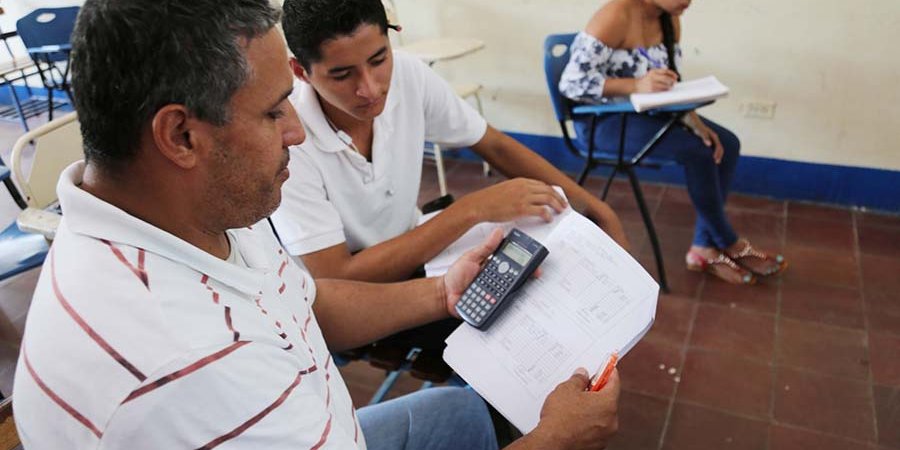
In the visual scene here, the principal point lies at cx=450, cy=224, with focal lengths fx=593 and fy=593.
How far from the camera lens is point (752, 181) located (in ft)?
8.44

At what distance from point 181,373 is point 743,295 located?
76.5 inches

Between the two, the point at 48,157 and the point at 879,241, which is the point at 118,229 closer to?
the point at 48,157

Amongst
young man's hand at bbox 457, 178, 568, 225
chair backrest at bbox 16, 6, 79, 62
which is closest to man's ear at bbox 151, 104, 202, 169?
young man's hand at bbox 457, 178, 568, 225

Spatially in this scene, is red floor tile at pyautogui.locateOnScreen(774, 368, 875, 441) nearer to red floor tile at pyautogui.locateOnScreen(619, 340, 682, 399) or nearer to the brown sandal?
red floor tile at pyautogui.locateOnScreen(619, 340, 682, 399)

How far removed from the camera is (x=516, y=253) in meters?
0.96

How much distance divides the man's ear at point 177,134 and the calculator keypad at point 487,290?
1.61ft

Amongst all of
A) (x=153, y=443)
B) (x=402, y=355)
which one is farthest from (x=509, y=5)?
(x=153, y=443)

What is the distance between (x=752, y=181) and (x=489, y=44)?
1337 millimetres

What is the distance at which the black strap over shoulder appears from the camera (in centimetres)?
195

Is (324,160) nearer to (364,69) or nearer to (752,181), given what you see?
(364,69)

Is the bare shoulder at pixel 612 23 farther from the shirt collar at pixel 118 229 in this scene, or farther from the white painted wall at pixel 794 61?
the shirt collar at pixel 118 229

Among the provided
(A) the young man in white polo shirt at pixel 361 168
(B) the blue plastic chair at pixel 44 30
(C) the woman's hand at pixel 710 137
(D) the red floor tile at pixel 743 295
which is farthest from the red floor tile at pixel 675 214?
(B) the blue plastic chair at pixel 44 30

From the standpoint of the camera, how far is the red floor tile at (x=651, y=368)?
1708 millimetres

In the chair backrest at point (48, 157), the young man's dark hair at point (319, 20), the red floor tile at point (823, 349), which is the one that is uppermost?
the young man's dark hair at point (319, 20)
